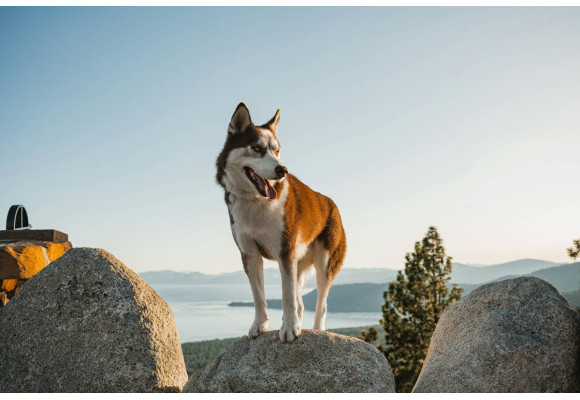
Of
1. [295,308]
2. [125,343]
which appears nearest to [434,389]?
[295,308]

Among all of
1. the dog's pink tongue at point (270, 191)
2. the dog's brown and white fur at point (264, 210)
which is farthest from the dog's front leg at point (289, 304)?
the dog's pink tongue at point (270, 191)

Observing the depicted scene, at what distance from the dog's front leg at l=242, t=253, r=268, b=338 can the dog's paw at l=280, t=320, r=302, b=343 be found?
479 mm

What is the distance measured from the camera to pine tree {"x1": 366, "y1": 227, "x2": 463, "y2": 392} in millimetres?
24609

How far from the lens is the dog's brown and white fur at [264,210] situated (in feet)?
18.8

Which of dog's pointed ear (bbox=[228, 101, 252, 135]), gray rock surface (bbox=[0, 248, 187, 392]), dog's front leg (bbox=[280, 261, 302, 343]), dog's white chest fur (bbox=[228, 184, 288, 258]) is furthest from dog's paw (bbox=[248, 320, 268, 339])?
dog's pointed ear (bbox=[228, 101, 252, 135])

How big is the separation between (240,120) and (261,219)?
1206mm

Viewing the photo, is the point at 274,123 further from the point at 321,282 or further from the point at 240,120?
the point at 321,282

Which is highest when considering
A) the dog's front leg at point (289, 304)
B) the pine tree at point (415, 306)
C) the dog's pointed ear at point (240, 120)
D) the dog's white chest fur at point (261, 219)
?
the dog's pointed ear at point (240, 120)

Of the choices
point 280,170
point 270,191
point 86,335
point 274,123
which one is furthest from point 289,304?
point 86,335

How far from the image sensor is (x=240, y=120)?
Answer: 19.4 feet

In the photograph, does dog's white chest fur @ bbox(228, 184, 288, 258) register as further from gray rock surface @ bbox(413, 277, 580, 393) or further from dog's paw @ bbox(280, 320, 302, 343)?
gray rock surface @ bbox(413, 277, 580, 393)

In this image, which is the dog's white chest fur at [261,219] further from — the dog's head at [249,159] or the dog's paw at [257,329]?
the dog's paw at [257,329]

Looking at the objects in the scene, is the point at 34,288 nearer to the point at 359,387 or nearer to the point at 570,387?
the point at 359,387

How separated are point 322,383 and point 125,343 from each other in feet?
9.13
